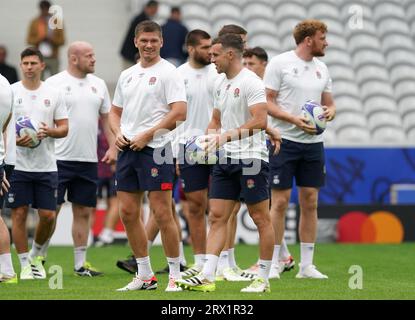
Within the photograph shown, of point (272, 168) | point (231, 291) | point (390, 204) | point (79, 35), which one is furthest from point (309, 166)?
point (79, 35)

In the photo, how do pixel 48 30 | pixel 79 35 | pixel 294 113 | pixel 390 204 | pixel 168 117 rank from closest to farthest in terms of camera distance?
pixel 168 117, pixel 294 113, pixel 390 204, pixel 48 30, pixel 79 35

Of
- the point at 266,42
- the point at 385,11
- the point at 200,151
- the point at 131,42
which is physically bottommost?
the point at 200,151

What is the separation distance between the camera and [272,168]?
11.7 m

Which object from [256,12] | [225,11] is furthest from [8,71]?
[256,12]

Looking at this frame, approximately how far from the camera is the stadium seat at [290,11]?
889 inches

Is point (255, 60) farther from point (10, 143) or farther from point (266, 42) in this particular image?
point (266, 42)

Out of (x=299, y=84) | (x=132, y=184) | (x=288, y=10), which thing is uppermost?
(x=288, y=10)

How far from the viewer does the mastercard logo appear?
17578 millimetres

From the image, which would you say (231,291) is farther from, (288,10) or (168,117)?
(288,10)

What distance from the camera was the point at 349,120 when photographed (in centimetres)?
2014

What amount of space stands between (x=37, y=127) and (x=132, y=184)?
2387mm

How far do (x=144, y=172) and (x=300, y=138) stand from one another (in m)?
2.42

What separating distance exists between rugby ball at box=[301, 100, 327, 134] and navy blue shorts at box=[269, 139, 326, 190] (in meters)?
0.29

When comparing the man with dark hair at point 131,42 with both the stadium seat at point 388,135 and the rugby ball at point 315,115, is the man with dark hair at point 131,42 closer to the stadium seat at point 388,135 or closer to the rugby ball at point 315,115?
the stadium seat at point 388,135
